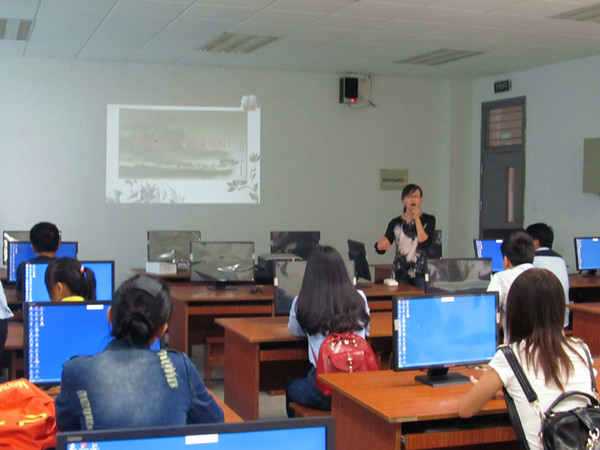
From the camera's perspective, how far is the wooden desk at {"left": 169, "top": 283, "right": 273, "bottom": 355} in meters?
5.94

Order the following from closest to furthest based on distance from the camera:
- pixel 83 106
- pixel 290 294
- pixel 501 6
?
pixel 290 294
pixel 501 6
pixel 83 106

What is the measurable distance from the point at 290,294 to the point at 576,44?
432 cm

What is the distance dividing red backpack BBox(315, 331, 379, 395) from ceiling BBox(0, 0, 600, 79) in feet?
10.3

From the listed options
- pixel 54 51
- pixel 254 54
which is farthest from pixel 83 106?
pixel 254 54

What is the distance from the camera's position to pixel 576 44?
757 centimetres

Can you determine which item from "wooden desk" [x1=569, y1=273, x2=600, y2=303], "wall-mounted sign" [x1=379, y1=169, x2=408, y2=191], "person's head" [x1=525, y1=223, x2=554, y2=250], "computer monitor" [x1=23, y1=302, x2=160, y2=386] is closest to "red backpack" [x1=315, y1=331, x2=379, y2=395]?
"computer monitor" [x1=23, y1=302, x2=160, y2=386]

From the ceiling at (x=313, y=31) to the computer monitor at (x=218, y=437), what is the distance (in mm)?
4982

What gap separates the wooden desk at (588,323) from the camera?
5672 millimetres

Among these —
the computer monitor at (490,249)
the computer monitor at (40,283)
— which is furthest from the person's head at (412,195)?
the computer monitor at (40,283)

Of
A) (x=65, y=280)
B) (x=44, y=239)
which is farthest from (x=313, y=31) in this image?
(x=65, y=280)

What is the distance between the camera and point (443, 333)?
332 cm

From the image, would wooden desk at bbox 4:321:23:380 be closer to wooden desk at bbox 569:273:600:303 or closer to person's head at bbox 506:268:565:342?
person's head at bbox 506:268:565:342

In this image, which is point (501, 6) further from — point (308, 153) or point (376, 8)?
point (308, 153)

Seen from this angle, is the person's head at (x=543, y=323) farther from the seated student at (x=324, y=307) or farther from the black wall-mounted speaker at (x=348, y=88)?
the black wall-mounted speaker at (x=348, y=88)
